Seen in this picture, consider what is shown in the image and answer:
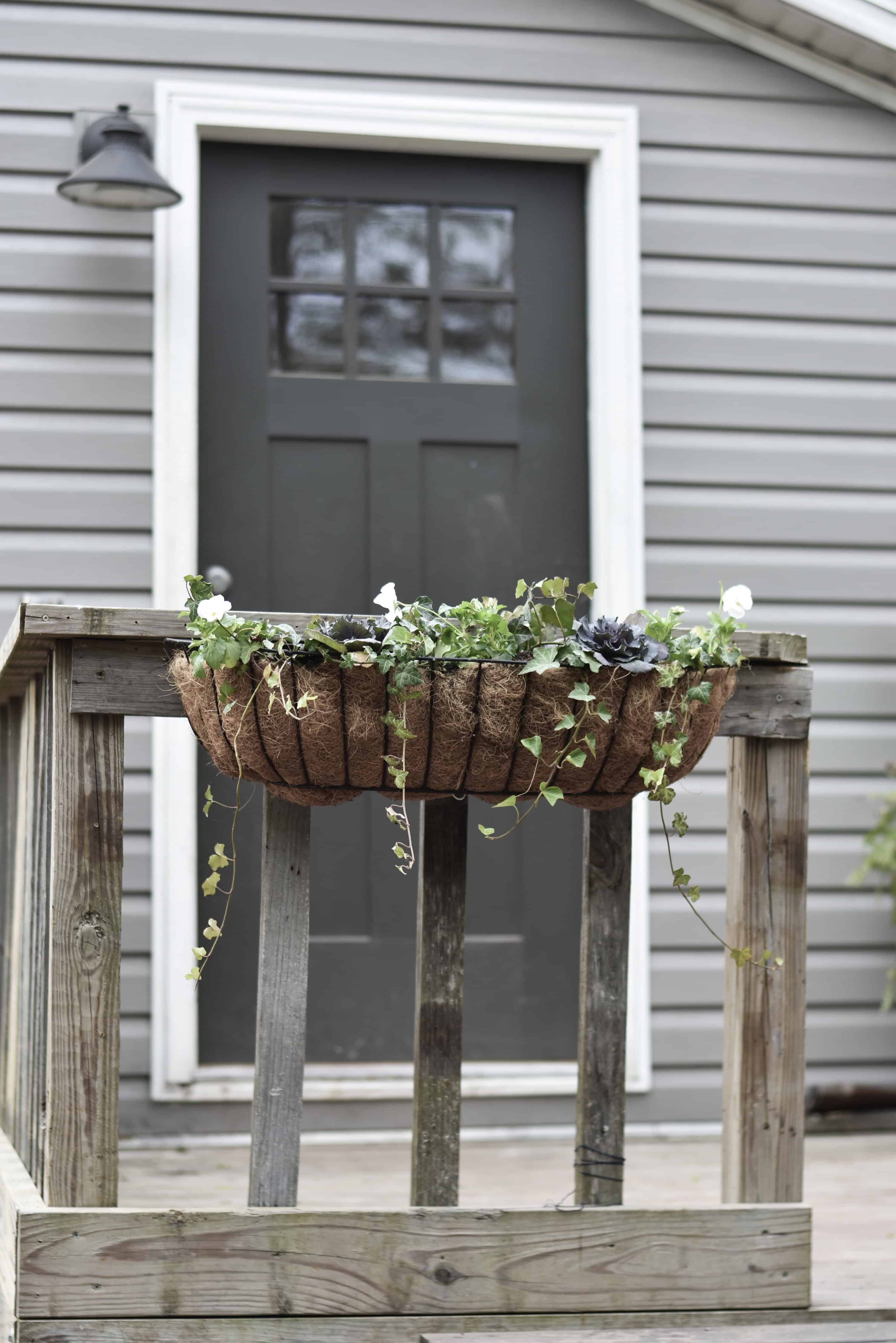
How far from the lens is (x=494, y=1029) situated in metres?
3.49

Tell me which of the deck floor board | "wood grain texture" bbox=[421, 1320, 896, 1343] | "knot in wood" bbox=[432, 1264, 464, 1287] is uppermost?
"knot in wood" bbox=[432, 1264, 464, 1287]

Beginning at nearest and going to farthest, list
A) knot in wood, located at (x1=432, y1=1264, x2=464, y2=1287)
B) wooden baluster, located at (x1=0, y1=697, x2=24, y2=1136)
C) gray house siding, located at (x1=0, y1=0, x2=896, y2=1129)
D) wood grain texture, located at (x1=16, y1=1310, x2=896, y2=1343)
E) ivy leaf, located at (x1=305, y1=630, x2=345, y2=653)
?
ivy leaf, located at (x1=305, y1=630, x2=345, y2=653)
wood grain texture, located at (x1=16, y1=1310, x2=896, y2=1343)
knot in wood, located at (x1=432, y1=1264, x2=464, y2=1287)
wooden baluster, located at (x1=0, y1=697, x2=24, y2=1136)
gray house siding, located at (x1=0, y1=0, x2=896, y2=1129)

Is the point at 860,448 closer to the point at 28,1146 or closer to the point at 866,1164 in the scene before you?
the point at 866,1164

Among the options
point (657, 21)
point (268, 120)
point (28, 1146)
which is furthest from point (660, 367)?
point (28, 1146)

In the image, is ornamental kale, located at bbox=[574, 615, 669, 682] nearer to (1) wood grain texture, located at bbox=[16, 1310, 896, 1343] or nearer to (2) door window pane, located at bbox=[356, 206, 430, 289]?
(1) wood grain texture, located at bbox=[16, 1310, 896, 1343]

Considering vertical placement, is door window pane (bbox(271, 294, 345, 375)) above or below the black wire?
above

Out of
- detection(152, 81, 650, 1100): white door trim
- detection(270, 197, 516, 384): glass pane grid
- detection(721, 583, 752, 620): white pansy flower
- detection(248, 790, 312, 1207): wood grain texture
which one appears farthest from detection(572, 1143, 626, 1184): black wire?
detection(270, 197, 516, 384): glass pane grid

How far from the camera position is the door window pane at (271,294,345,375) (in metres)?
3.57

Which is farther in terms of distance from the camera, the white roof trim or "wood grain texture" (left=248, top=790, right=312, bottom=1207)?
the white roof trim

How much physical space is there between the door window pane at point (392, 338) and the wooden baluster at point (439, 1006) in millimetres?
1880

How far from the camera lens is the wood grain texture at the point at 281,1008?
1.87 m

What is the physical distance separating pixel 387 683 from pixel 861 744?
2.30m

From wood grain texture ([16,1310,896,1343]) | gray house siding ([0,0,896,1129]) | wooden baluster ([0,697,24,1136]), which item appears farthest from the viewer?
gray house siding ([0,0,896,1129])

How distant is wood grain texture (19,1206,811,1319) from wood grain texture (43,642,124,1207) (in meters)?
0.07
